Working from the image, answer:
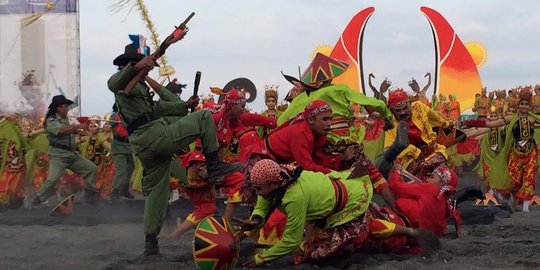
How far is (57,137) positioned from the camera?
9.22 metres

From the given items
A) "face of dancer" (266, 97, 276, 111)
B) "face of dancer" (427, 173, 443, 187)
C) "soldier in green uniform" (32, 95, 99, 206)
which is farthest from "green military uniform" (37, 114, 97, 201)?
"face of dancer" (427, 173, 443, 187)

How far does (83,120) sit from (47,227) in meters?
2.83

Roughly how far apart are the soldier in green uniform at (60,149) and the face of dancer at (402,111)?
4.08 m

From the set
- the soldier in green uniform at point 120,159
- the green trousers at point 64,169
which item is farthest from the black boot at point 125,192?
the green trousers at point 64,169

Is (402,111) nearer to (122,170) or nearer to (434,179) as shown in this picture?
(434,179)

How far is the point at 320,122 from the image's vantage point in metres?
5.09

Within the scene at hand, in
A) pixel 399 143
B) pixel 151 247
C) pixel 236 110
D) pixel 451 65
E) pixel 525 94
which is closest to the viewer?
pixel 151 247

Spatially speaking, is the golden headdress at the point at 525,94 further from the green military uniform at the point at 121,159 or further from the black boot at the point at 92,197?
the black boot at the point at 92,197

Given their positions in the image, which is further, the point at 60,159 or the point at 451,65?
the point at 451,65

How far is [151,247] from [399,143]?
1.98 metres

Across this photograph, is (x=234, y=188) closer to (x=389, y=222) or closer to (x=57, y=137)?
(x=389, y=222)

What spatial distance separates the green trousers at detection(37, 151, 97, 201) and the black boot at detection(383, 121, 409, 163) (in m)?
4.72

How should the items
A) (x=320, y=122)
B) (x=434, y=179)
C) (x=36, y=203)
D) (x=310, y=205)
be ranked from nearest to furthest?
1. (x=310, y=205)
2. (x=320, y=122)
3. (x=434, y=179)
4. (x=36, y=203)

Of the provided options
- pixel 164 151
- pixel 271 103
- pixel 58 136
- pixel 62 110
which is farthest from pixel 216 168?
pixel 271 103
